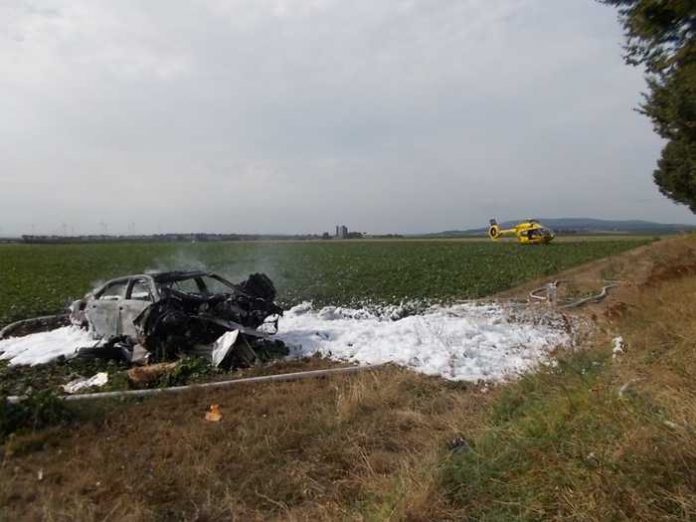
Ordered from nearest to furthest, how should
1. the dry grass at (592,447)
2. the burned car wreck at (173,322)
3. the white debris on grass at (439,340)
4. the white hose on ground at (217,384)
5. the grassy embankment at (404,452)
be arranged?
the dry grass at (592,447) → the grassy embankment at (404,452) → the white hose on ground at (217,384) → the white debris on grass at (439,340) → the burned car wreck at (173,322)

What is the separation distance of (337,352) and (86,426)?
431cm

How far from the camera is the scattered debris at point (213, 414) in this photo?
5.73 m

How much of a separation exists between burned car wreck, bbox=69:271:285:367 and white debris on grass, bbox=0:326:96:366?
45 cm

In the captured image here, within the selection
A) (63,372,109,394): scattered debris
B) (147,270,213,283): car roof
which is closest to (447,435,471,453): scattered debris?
(63,372,109,394): scattered debris

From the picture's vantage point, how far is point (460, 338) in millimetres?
9055

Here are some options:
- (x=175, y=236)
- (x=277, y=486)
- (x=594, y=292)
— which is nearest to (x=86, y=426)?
(x=277, y=486)

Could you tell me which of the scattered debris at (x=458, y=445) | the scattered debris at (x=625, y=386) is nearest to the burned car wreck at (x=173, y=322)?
the scattered debris at (x=458, y=445)

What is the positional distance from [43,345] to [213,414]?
19.1ft

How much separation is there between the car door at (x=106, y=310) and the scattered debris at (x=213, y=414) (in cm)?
391

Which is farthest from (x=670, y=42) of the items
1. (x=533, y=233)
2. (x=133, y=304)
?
(x=533, y=233)

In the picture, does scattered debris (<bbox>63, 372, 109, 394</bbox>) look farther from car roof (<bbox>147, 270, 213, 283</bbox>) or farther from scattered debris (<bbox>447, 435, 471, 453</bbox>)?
scattered debris (<bbox>447, 435, 471, 453</bbox>)

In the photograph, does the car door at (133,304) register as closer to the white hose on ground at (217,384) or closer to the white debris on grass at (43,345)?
the white debris on grass at (43,345)

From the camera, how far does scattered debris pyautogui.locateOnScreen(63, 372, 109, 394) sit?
701 cm

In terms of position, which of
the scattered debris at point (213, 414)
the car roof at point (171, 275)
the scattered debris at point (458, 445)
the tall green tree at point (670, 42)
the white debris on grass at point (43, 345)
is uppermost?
the tall green tree at point (670, 42)
